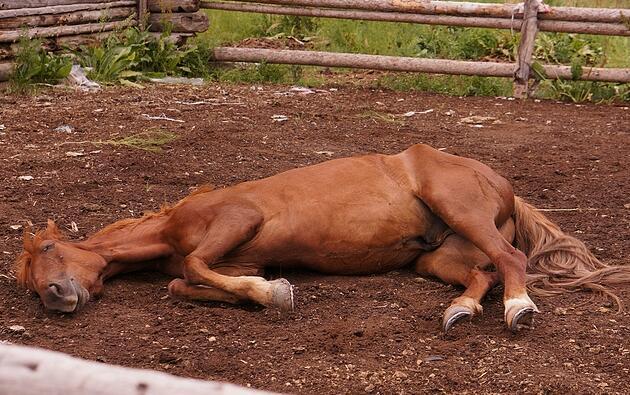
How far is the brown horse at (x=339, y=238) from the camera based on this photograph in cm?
466

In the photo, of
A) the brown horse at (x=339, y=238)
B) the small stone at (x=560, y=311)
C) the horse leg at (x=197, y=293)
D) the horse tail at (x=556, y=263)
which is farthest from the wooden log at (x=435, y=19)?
the horse leg at (x=197, y=293)

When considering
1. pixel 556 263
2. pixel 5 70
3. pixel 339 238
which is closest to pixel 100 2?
pixel 5 70

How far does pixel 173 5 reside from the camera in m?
11.9

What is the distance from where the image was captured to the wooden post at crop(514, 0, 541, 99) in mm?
10547

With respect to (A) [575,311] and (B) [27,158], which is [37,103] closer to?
(B) [27,158]

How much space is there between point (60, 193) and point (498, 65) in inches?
232

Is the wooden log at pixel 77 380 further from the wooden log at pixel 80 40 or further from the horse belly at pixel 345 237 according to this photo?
the wooden log at pixel 80 40

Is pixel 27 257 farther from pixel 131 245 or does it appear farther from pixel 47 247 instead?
pixel 131 245

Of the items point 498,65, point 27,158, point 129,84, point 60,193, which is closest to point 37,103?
point 129,84

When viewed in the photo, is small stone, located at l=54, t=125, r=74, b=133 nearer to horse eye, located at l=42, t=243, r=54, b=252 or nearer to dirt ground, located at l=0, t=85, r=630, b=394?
dirt ground, located at l=0, t=85, r=630, b=394

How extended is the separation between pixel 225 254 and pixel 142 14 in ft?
24.9

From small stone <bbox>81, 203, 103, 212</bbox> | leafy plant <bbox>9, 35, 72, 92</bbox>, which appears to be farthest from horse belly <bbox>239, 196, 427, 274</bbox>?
leafy plant <bbox>9, 35, 72, 92</bbox>

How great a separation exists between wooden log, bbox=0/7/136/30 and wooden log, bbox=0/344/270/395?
8.75 m

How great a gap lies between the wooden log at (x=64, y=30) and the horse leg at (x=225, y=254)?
18.8 feet
